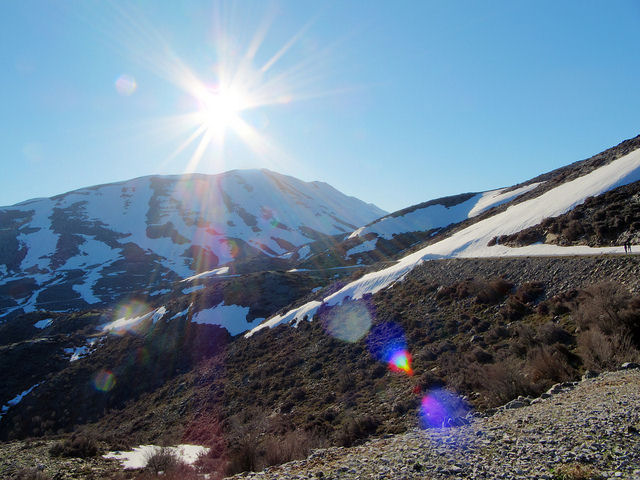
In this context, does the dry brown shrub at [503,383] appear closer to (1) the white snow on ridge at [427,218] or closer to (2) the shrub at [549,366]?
(2) the shrub at [549,366]

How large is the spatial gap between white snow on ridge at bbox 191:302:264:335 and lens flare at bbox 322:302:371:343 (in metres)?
13.3

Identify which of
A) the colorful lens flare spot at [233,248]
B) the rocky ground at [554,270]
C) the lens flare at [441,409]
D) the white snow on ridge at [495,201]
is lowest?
the lens flare at [441,409]

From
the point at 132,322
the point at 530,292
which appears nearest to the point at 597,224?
the point at 530,292

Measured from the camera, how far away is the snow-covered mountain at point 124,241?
10262 cm

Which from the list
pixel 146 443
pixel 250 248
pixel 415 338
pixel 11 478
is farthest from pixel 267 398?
pixel 250 248

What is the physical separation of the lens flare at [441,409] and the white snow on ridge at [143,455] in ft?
28.6

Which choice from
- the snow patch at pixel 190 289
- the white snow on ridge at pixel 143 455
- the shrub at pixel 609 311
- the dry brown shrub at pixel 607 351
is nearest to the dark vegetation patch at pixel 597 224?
the shrub at pixel 609 311

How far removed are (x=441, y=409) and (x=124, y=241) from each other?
6255 inches

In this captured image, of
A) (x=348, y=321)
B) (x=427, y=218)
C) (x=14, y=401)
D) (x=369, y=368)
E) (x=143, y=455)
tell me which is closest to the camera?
(x=143, y=455)

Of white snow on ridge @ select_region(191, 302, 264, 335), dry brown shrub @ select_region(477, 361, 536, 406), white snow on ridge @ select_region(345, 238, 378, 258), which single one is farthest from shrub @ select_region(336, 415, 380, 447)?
white snow on ridge @ select_region(345, 238, 378, 258)

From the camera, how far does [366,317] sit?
2338 cm

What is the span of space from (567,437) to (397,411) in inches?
249

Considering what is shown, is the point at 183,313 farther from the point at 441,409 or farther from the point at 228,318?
the point at 441,409

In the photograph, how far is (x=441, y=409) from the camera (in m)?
11.1
